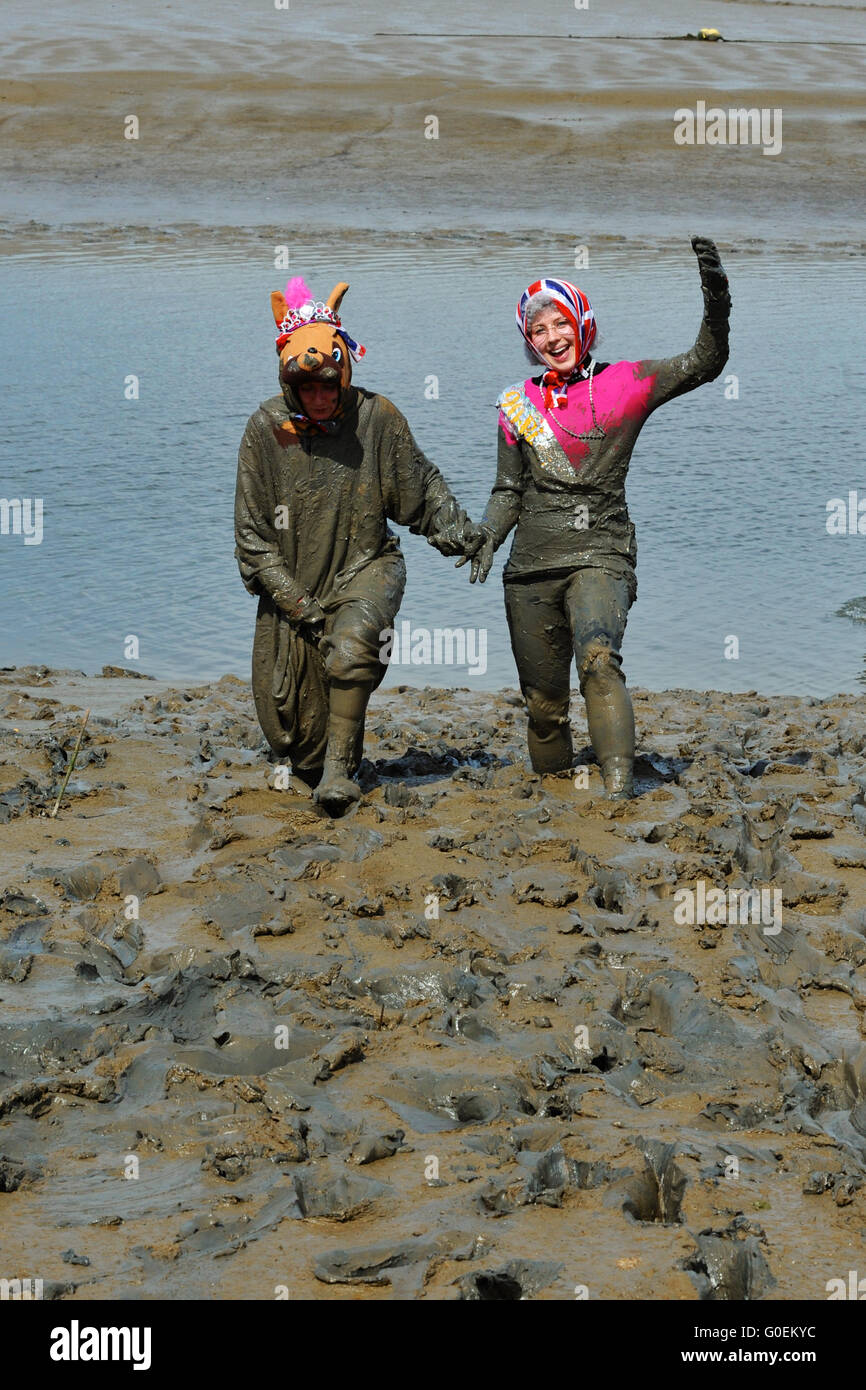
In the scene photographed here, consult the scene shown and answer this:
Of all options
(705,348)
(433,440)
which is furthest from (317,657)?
(433,440)

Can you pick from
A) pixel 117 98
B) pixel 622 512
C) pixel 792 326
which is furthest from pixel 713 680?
pixel 117 98

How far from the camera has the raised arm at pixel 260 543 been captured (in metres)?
6.54

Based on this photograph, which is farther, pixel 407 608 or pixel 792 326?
pixel 792 326

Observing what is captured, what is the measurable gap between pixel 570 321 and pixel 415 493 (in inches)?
32.8

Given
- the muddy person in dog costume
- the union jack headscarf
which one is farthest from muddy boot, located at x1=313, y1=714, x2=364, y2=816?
the union jack headscarf

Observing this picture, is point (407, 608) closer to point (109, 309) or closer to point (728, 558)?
point (728, 558)

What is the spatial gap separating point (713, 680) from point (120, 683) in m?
3.09

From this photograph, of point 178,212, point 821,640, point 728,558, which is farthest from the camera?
point 178,212

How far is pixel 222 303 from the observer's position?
18.5m

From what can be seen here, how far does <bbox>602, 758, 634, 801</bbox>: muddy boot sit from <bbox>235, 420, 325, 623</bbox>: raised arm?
3.88ft

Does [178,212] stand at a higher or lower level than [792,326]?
higher

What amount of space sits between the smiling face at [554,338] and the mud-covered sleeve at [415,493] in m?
0.56

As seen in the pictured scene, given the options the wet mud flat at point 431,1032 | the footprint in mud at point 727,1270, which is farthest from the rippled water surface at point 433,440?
the footprint in mud at point 727,1270

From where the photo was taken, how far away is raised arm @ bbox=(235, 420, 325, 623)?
21.4 ft
